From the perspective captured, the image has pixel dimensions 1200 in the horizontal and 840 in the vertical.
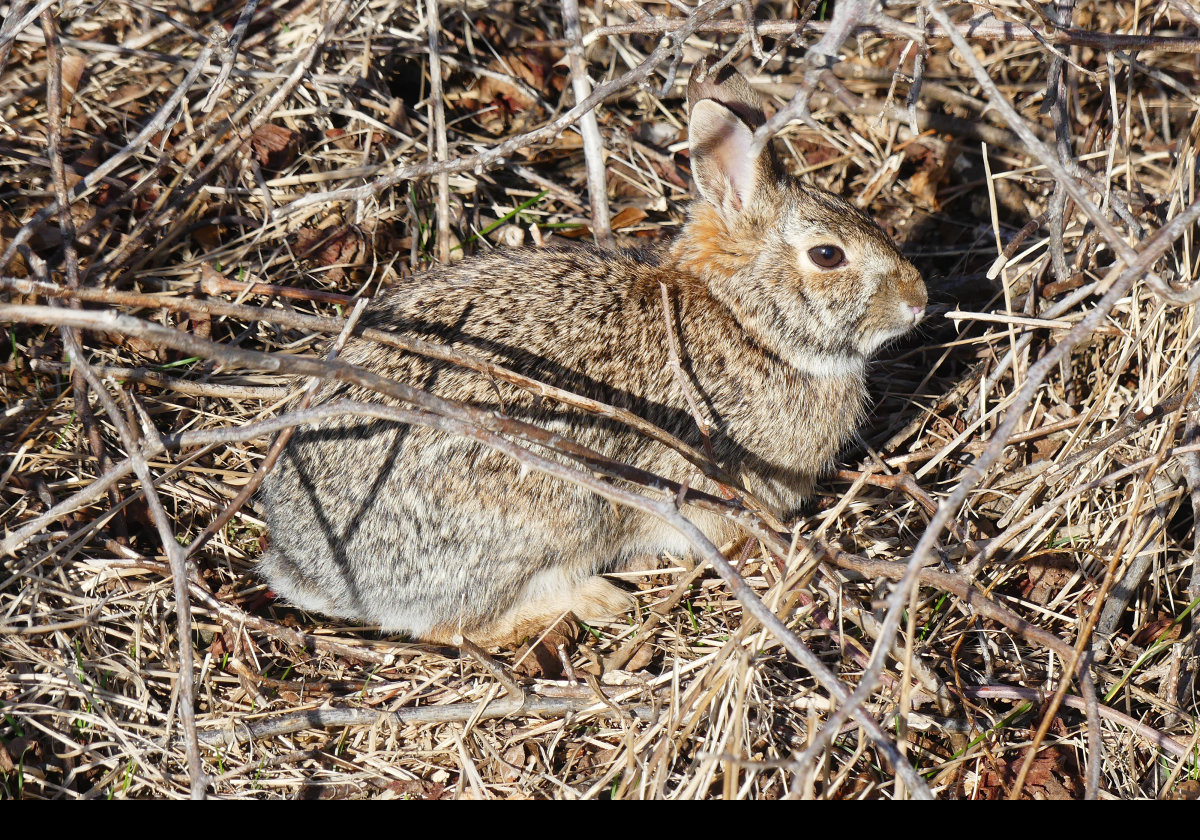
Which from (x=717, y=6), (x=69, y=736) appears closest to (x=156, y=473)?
(x=69, y=736)

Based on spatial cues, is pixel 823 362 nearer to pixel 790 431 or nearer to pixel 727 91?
pixel 790 431

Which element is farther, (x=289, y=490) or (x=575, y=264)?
(x=575, y=264)

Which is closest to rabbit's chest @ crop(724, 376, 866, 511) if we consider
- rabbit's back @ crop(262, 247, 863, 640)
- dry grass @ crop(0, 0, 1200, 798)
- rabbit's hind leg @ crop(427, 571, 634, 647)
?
rabbit's back @ crop(262, 247, 863, 640)

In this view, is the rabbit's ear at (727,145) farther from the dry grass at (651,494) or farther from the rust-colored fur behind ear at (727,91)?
the dry grass at (651,494)

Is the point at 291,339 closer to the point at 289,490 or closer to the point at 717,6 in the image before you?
the point at 289,490

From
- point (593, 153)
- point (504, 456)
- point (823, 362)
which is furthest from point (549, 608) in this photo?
point (593, 153)

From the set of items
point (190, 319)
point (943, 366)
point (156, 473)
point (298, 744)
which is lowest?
point (298, 744)

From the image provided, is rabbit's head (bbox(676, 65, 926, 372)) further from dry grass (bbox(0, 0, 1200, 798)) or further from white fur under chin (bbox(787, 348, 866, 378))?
dry grass (bbox(0, 0, 1200, 798))
